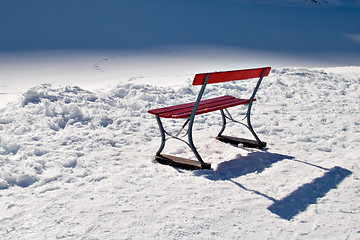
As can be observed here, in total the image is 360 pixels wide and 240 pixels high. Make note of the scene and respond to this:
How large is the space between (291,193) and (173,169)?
1.04 metres

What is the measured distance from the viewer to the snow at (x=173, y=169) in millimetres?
2982

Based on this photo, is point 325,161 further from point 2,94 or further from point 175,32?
point 175,32

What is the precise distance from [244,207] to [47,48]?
487 inches

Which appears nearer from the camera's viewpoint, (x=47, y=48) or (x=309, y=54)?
(x=47, y=48)

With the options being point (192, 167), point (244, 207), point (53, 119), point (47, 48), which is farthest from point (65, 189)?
point (47, 48)

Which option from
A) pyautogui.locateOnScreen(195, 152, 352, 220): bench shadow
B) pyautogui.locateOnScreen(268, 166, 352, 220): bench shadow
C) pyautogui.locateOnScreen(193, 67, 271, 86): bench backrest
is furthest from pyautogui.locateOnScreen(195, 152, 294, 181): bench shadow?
pyautogui.locateOnScreen(193, 67, 271, 86): bench backrest

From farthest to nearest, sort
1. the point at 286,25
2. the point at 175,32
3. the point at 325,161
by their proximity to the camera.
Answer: the point at 286,25 → the point at 175,32 → the point at 325,161

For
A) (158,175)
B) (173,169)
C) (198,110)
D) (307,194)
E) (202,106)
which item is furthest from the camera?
(202,106)

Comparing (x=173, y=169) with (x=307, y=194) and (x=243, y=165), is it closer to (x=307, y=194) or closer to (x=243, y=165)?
(x=243, y=165)

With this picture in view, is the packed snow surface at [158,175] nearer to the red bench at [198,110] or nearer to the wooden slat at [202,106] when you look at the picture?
the red bench at [198,110]

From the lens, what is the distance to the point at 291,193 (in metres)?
3.53

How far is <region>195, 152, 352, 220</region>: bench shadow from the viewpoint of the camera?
10.8ft

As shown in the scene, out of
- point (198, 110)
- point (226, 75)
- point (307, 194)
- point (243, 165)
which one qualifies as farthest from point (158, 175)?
point (307, 194)

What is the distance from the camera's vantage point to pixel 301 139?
5039 mm
